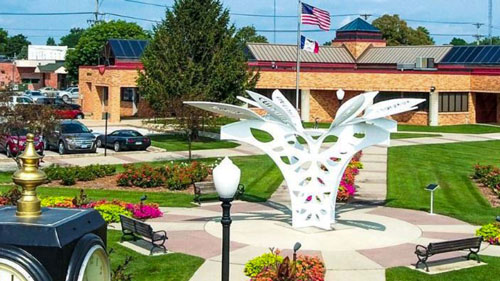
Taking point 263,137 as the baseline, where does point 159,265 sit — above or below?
below

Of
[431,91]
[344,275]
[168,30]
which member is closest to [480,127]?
[431,91]

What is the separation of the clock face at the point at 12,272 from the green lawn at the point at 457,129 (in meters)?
47.5

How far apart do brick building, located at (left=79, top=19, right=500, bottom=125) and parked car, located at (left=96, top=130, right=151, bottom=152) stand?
12.3 m

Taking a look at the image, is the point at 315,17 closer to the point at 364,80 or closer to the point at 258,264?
the point at 364,80

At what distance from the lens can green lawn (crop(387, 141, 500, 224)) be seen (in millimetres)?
22969

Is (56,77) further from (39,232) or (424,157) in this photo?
(39,232)

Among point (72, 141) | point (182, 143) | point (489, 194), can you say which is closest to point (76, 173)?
point (72, 141)

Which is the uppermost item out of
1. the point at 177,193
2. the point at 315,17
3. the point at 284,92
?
the point at 315,17

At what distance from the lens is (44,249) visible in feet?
13.8

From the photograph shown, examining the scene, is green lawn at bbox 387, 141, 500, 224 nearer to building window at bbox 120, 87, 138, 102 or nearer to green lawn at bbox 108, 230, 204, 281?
green lawn at bbox 108, 230, 204, 281

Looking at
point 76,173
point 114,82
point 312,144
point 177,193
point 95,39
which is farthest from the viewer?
point 95,39

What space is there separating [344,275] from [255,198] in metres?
9.65

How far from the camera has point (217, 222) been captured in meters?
19.8

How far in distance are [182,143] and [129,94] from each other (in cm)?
2061
